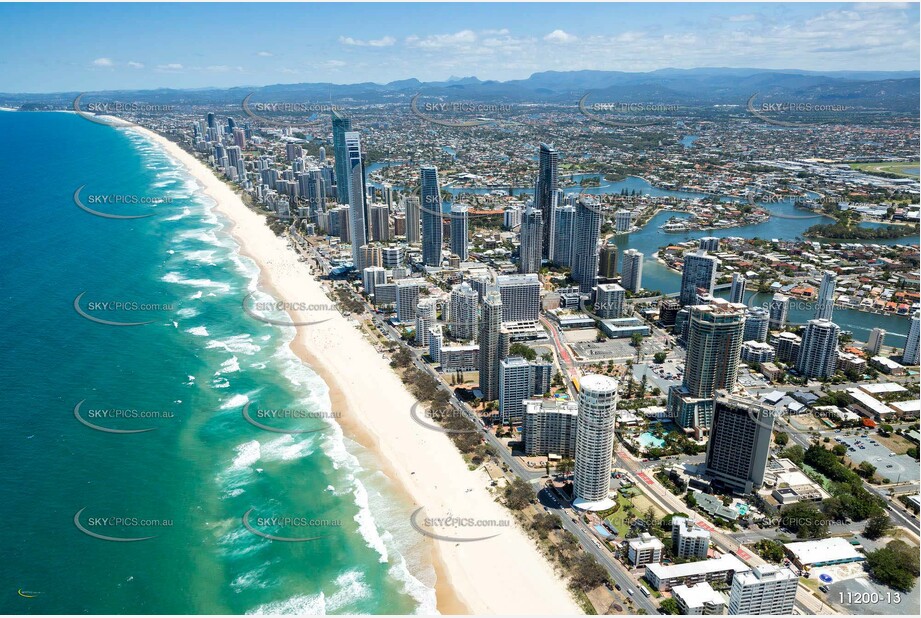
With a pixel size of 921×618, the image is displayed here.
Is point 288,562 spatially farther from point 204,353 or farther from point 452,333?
point 452,333

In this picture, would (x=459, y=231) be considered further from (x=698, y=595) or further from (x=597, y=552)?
(x=698, y=595)

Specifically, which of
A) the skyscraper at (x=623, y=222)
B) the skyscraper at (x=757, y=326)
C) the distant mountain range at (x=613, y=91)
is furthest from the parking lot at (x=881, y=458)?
the distant mountain range at (x=613, y=91)

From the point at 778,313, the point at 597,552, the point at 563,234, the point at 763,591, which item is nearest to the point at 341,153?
the point at 563,234

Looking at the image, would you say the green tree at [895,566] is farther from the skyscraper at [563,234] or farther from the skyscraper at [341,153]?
the skyscraper at [341,153]

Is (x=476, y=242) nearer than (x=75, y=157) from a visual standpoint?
Yes

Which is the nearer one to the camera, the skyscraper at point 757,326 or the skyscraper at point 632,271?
the skyscraper at point 757,326

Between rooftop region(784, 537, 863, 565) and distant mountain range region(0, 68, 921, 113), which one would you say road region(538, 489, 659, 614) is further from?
distant mountain range region(0, 68, 921, 113)

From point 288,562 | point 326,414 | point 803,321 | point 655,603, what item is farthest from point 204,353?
point 803,321
